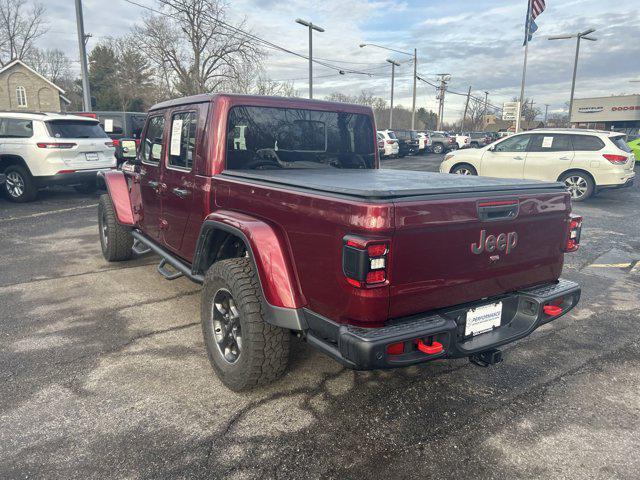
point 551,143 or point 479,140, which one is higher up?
point 479,140

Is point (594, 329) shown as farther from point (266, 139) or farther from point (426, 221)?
point (266, 139)

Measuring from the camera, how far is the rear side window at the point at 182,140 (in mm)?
3818

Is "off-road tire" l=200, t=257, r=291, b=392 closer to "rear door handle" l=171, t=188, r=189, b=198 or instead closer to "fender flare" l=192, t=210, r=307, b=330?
"fender flare" l=192, t=210, r=307, b=330

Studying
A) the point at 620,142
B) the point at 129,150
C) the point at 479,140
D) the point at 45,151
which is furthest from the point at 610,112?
the point at 129,150

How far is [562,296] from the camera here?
2.99 meters

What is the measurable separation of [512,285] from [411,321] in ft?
2.80

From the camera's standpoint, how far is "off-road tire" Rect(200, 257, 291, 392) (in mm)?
2842

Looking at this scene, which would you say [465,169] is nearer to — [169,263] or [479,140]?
[169,263]

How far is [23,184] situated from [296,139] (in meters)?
8.77

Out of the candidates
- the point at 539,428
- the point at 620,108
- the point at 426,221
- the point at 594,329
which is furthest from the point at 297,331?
the point at 620,108

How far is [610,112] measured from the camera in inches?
2073

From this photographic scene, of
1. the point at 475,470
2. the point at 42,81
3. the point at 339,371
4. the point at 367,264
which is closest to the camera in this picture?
the point at 367,264

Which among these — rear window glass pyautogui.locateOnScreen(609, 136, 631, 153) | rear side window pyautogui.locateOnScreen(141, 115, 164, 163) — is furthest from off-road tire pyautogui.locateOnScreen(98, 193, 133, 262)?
rear window glass pyautogui.locateOnScreen(609, 136, 631, 153)

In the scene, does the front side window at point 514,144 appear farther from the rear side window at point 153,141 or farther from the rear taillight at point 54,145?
the rear taillight at point 54,145
